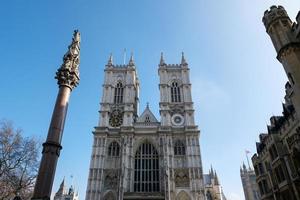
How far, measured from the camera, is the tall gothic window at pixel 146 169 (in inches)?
1503

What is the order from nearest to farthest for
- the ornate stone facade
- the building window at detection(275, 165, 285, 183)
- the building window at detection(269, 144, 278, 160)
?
the ornate stone facade, the building window at detection(275, 165, 285, 183), the building window at detection(269, 144, 278, 160)

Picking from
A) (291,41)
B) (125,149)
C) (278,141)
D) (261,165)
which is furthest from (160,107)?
(291,41)

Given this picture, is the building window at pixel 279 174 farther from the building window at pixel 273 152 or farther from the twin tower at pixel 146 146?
the twin tower at pixel 146 146

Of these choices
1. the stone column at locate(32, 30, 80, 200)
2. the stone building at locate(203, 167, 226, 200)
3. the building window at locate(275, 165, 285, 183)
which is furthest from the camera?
the stone building at locate(203, 167, 226, 200)

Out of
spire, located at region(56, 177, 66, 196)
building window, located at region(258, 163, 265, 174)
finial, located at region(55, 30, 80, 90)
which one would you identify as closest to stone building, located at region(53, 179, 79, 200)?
spire, located at region(56, 177, 66, 196)

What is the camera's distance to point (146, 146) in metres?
42.2

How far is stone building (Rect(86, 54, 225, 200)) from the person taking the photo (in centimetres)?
3703

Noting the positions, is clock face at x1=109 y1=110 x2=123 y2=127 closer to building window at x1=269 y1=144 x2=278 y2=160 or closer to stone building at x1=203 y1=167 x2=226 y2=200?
building window at x1=269 y1=144 x2=278 y2=160

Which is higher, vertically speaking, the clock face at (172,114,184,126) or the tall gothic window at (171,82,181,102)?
the tall gothic window at (171,82,181,102)

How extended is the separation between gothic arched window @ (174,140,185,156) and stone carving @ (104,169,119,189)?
1044cm

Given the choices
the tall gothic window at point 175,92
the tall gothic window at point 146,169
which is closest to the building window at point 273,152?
the tall gothic window at point 146,169

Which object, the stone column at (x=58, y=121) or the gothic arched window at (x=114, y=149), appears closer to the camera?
the stone column at (x=58, y=121)

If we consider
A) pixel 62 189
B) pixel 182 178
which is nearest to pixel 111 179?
pixel 182 178

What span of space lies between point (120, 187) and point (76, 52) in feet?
87.9
